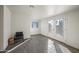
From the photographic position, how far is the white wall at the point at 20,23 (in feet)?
13.0

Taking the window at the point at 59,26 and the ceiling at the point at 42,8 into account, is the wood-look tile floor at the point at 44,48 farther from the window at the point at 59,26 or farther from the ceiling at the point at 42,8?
the ceiling at the point at 42,8

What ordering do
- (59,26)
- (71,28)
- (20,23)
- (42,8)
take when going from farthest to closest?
(20,23) → (59,26) → (71,28) → (42,8)

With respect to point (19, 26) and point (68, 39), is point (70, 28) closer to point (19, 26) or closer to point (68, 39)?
point (68, 39)

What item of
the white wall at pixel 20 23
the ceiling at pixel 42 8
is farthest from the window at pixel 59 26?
the white wall at pixel 20 23

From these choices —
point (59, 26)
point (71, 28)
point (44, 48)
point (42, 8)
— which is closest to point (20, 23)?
point (42, 8)

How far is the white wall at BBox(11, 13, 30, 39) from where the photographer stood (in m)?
3.97

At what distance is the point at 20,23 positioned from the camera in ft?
14.3

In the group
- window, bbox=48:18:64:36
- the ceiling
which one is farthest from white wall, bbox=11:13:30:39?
window, bbox=48:18:64:36

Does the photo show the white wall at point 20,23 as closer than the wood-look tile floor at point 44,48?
No

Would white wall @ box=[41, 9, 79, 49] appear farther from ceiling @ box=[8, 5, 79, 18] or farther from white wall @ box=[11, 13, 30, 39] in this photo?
white wall @ box=[11, 13, 30, 39]

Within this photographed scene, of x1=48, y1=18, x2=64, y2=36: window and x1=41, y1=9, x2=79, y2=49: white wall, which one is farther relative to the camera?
x1=48, y1=18, x2=64, y2=36: window

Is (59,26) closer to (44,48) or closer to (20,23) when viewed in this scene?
(44,48)
